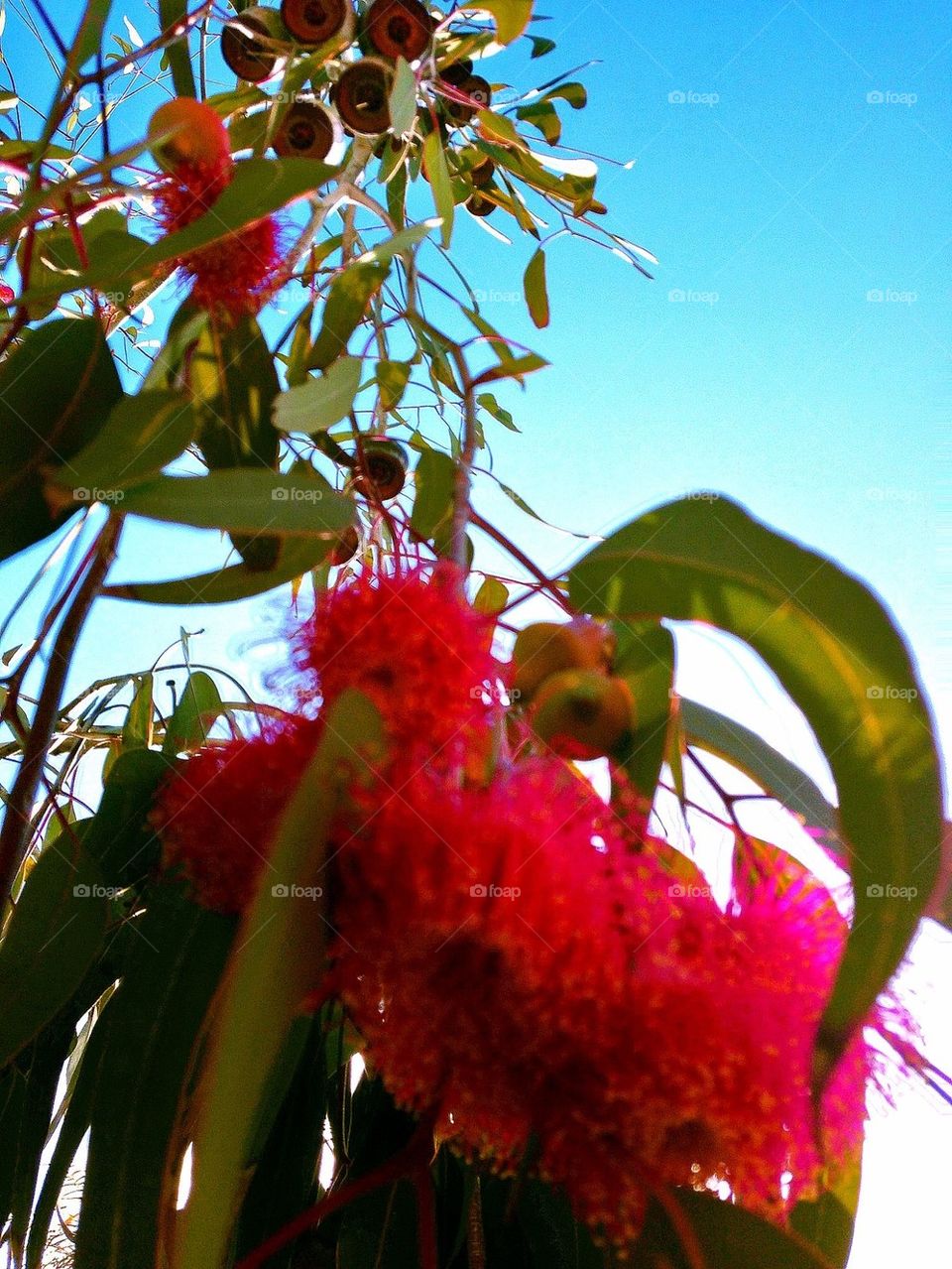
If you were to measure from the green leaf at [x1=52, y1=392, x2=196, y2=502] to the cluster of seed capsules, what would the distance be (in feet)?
1.53

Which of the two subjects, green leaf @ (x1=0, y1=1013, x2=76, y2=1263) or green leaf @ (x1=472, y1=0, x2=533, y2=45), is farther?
green leaf @ (x1=472, y1=0, x2=533, y2=45)

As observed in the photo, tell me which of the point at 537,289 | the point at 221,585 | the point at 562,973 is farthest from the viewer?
the point at 537,289

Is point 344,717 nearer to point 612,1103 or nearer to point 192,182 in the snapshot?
point 612,1103

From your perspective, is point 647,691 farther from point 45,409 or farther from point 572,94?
point 572,94

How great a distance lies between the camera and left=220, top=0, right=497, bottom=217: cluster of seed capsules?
0.97m

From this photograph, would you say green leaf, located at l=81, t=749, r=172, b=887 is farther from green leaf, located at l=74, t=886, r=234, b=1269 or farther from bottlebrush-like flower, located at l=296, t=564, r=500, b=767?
bottlebrush-like flower, located at l=296, t=564, r=500, b=767

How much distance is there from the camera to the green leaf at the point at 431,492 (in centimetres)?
68

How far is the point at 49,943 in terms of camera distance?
2.47 ft

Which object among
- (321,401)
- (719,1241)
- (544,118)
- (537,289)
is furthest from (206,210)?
(544,118)

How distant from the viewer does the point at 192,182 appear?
698 mm

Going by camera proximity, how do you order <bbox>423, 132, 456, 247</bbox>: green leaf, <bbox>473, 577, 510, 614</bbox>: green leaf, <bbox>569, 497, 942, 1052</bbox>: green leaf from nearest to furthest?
<bbox>569, 497, 942, 1052</bbox>: green leaf, <bbox>423, 132, 456, 247</bbox>: green leaf, <bbox>473, 577, 510, 614</bbox>: green leaf

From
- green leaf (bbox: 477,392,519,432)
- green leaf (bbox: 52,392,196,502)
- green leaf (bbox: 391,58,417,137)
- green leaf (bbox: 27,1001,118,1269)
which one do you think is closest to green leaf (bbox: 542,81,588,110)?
green leaf (bbox: 477,392,519,432)

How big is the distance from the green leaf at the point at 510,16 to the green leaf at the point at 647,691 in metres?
0.65

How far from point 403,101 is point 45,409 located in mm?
381
